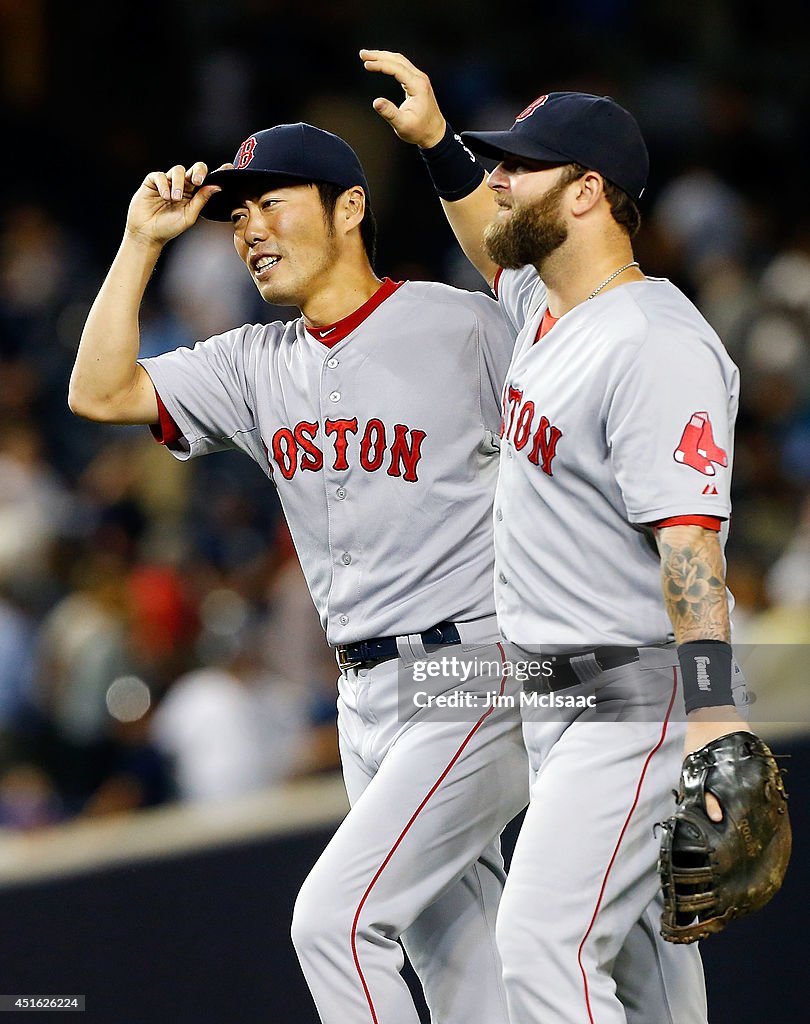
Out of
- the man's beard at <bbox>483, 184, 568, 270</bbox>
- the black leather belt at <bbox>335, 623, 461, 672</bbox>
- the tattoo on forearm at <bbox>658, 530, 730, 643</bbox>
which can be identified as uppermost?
the man's beard at <bbox>483, 184, 568, 270</bbox>

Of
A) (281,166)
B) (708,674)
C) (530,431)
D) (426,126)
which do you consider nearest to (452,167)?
(426,126)

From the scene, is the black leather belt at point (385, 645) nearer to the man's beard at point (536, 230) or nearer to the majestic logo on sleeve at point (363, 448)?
the majestic logo on sleeve at point (363, 448)

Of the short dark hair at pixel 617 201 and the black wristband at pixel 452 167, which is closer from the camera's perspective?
the short dark hair at pixel 617 201

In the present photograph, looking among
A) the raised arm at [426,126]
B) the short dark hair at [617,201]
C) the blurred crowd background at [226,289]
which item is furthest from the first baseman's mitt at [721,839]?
the blurred crowd background at [226,289]

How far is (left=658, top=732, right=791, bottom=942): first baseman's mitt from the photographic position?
8.03 feet

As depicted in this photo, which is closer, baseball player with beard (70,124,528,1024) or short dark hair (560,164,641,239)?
short dark hair (560,164,641,239)

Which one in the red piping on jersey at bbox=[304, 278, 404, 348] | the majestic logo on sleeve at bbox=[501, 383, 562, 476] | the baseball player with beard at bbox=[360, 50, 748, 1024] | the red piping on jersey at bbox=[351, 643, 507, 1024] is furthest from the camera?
the red piping on jersey at bbox=[304, 278, 404, 348]

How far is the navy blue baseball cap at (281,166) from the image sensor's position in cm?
313

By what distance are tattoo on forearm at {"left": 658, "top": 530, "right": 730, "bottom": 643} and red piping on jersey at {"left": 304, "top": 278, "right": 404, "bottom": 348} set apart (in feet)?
3.10

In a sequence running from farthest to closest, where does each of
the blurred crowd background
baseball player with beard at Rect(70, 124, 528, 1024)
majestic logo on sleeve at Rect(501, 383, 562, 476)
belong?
the blurred crowd background < baseball player with beard at Rect(70, 124, 528, 1024) < majestic logo on sleeve at Rect(501, 383, 562, 476)

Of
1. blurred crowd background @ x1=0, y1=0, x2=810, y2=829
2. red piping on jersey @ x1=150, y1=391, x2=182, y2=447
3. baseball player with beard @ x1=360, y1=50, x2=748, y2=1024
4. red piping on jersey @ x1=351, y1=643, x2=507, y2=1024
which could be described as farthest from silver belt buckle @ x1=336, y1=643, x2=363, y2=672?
blurred crowd background @ x1=0, y1=0, x2=810, y2=829

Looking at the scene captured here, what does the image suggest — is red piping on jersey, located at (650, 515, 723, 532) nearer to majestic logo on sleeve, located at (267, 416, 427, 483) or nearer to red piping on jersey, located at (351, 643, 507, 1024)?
red piping on jersey, located at (351, 643, 507, 1024)

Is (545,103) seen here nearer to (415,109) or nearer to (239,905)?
(415,109)

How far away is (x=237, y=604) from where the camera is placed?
6.29m
